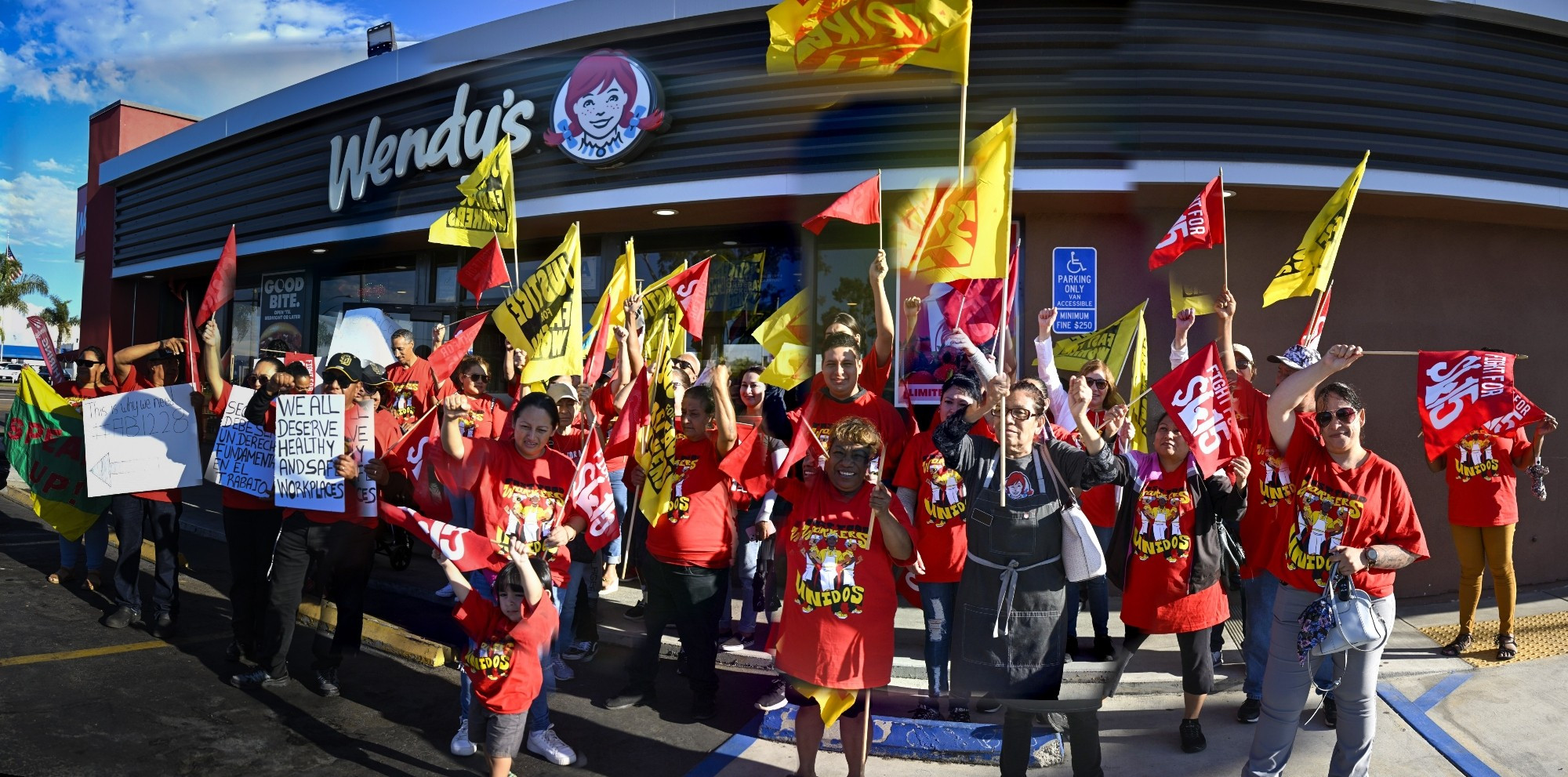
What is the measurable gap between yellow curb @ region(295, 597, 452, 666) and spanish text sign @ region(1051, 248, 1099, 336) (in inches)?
224

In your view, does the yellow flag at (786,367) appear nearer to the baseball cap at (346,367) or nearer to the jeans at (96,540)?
the baseball cap at (346,367)

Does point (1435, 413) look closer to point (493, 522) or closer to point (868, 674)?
point (868, 674)

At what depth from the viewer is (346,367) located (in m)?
5.67

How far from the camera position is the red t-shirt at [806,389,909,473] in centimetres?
500

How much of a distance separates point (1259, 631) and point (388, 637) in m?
5.42

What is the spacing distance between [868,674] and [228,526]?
4274mm

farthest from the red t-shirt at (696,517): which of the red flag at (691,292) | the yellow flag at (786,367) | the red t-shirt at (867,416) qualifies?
the red flag at (691,292)

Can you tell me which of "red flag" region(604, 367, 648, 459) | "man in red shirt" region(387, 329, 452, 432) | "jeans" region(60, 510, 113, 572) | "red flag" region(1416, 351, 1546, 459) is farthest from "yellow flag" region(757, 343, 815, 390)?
"jeans" region(60, 510, 113, 572)

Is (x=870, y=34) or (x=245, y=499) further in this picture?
(x=245, y=499)

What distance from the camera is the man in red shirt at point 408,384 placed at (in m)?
7.19

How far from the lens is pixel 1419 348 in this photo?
8.00 metres

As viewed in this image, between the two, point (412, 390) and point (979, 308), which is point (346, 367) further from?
point (979, 308)

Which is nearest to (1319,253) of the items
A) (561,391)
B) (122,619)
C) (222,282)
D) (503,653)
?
(561,391)

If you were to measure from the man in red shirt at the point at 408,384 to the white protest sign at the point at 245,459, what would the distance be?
4.56 feet
